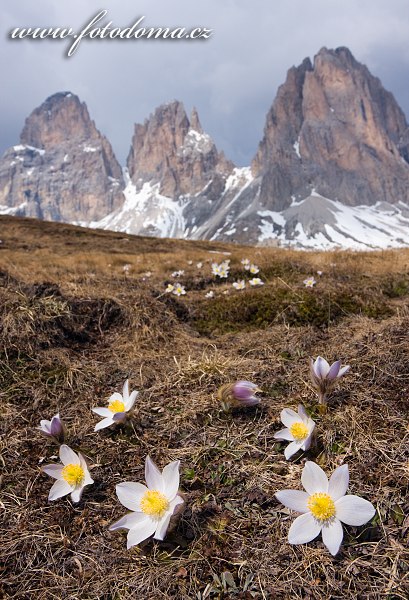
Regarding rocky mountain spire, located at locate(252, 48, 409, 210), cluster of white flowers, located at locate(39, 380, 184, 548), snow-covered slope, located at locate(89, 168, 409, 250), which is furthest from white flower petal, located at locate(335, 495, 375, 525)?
rocky mountain spire, located at locate(252, 48, 409, 210)

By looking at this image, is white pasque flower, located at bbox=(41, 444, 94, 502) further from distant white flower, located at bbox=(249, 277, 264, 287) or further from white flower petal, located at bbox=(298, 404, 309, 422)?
distant white flower, located at bbox=(249, 277, 264, 287)

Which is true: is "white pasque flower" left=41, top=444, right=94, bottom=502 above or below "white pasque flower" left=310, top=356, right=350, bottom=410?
below

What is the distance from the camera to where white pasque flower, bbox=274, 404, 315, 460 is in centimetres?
162

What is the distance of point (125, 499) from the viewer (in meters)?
1.43

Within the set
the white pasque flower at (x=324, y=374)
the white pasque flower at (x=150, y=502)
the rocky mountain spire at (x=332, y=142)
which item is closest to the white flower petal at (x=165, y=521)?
the white pasque flower at (x=150, y=502)

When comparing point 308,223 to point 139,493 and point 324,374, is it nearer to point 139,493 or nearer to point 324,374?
point 324,374

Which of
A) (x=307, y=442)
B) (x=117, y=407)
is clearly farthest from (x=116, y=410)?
(x=307, y=442)

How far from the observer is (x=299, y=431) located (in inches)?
65.3

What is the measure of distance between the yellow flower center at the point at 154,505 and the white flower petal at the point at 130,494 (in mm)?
31

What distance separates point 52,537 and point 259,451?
36.2 inches

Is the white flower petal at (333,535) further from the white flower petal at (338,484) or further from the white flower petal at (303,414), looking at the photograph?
the white flower petal at (303,414)

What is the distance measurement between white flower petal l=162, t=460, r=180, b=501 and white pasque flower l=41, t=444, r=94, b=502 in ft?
1.10

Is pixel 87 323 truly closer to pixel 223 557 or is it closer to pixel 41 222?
pixel 223 557

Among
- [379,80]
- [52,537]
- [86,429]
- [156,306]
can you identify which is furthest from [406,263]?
[379,80]
